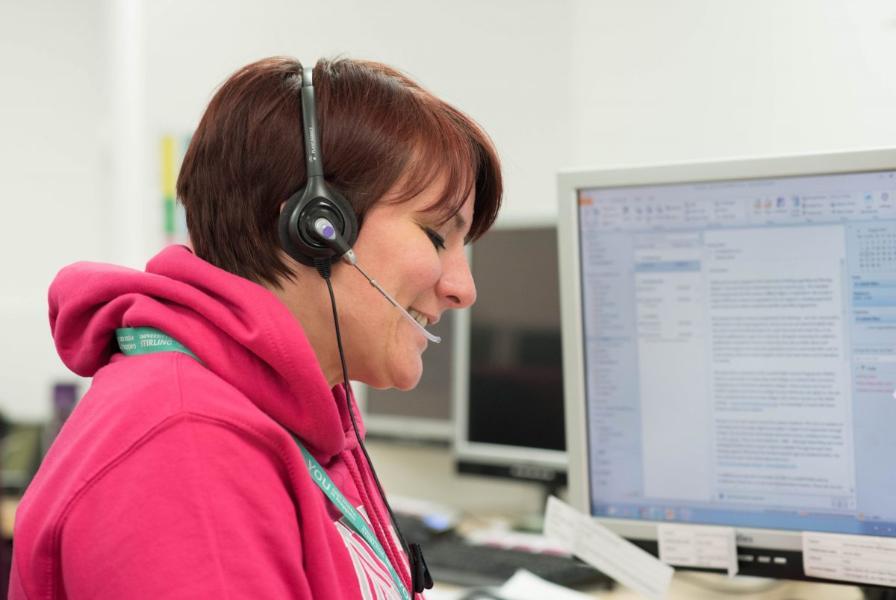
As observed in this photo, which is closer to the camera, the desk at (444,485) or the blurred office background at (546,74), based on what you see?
the blurred office background at (546,74)

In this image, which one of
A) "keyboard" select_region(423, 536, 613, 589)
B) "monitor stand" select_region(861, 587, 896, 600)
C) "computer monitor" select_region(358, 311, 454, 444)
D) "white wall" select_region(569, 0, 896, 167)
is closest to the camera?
"monitor stand" select_region(861, 587, 896, 600)

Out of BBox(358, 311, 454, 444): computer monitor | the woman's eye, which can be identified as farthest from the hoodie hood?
BBox(358, 311, 454, 444): computer monitor

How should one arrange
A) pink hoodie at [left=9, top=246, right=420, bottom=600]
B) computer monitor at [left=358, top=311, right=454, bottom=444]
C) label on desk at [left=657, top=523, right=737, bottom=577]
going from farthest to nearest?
computer monitor at [left=358, top=311, right=454, bottom=444], label on desk at [left=657, top=523, right=737, bottom=577], pink hoodie at [left=9, top=246, right=420, bottom=600]

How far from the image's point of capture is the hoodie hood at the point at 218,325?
0.73 meters

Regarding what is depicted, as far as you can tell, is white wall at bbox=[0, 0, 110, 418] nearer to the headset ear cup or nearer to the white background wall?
the white background wall

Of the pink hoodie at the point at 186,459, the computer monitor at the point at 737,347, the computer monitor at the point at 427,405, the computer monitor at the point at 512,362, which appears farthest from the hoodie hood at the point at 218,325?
the computer monitor at the point at 427,405

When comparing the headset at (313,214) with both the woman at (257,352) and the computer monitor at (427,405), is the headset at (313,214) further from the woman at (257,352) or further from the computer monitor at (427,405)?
the computer monitor at (427,405)

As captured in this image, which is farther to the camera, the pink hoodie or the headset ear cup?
the headset ear cup

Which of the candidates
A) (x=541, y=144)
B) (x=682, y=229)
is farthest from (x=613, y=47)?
(x=682, y=229)

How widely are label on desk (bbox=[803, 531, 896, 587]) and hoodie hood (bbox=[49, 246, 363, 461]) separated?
51cm

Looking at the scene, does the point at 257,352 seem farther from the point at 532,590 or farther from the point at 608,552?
the point at 532,590

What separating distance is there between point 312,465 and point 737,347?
1.51 ft

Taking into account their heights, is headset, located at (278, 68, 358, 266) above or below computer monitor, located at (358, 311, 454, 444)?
above

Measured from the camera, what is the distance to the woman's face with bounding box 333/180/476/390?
2.75 feet
